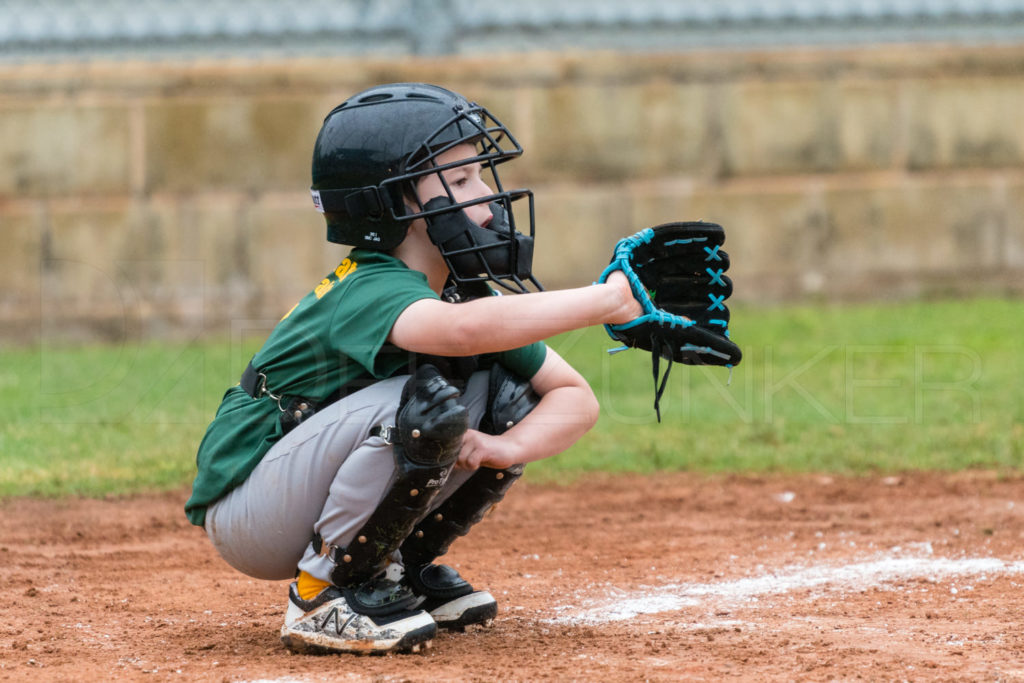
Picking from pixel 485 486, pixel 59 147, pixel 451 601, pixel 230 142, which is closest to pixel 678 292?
pixel 485 486

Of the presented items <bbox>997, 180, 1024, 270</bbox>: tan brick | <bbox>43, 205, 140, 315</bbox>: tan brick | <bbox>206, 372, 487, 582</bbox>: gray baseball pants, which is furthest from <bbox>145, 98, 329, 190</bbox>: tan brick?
<bbox>206, 372, 487, 582</bbox>: gray baseball pants

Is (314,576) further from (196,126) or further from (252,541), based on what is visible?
(196,126)

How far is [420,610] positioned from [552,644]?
31 centimetres

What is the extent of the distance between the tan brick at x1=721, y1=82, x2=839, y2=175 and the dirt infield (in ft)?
13.7

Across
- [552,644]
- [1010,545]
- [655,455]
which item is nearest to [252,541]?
[552,644]

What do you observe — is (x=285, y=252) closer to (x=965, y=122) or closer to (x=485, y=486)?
(x=965, y=122)

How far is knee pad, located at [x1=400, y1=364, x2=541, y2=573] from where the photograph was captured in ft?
9.81

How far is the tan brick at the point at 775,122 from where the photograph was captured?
8758mm

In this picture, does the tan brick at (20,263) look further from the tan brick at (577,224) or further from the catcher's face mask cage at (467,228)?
the catcher's face mask cage at (467,228)

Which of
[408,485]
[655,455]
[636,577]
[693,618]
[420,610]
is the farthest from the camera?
[655,455]

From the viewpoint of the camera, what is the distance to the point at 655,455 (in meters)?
5.46

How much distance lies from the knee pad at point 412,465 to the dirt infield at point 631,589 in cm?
23

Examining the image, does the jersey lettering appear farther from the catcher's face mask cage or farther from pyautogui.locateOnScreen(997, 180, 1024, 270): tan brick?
pyautogui.locateOnScreen(997, 180, 1024, 270): tan brick

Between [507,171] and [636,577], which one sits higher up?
[507,171]
